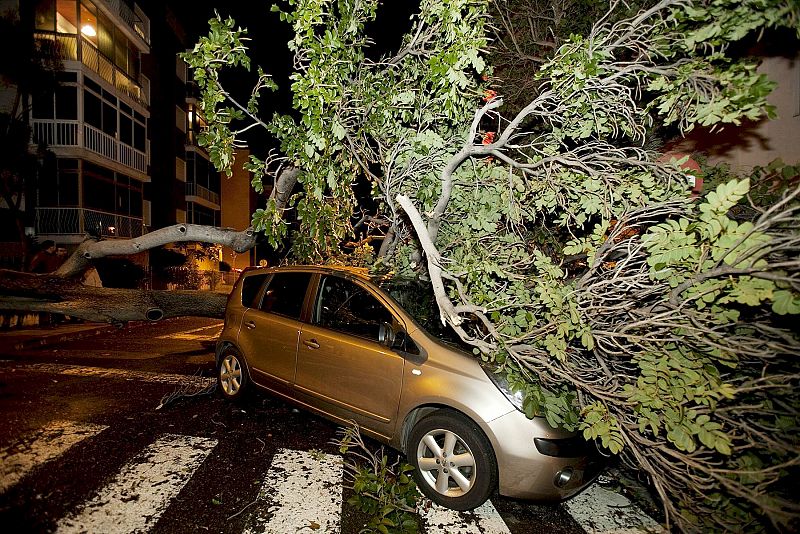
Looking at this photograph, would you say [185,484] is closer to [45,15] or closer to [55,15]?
[55,15]

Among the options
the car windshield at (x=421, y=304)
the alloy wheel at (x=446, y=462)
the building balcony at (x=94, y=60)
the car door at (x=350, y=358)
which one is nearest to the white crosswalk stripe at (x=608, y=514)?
the alloy wheel at (x=446, y=462)

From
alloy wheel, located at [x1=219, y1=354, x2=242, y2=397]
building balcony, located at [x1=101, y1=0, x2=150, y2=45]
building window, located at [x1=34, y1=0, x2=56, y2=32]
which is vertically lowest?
alloy wheel, located at [x1=219, y1=354, x2=242, y2=397]

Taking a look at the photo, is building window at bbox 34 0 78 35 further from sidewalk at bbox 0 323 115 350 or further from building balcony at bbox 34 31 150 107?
sidewalk at bbox 0 323 115 350

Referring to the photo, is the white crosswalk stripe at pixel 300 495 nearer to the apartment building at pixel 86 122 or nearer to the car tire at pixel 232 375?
the car tire at pixel 232 375

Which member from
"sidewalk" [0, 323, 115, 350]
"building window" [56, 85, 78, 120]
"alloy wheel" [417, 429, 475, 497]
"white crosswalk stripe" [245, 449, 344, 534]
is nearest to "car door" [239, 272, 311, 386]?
"white crosswalk stripe" [245, 449, 344, 534]

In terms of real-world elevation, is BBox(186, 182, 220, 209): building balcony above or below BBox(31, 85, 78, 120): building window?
below

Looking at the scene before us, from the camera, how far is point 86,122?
1772 cm

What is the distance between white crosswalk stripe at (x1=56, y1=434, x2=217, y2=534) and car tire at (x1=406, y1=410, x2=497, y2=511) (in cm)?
197

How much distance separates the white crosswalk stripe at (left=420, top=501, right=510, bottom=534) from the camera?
10.6 ft

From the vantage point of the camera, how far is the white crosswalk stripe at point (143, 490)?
2.97 metres

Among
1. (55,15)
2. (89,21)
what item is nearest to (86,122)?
(55,15)

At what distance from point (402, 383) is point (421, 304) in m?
0.96

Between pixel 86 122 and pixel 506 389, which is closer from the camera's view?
pixel 506 389

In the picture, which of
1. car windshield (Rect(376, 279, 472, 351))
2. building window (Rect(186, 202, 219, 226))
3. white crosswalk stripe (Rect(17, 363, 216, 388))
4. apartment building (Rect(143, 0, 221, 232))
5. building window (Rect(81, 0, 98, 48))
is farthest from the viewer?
building window (Rect(186, 202, 219, 226))
